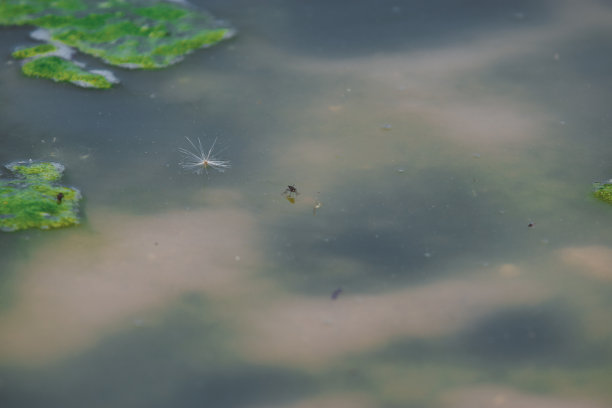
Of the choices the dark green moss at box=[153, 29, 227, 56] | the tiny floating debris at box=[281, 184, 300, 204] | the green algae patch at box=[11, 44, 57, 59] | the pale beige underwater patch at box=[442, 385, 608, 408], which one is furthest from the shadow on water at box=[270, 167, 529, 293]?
the green algae patch at box=[11, 44, 57, 59]

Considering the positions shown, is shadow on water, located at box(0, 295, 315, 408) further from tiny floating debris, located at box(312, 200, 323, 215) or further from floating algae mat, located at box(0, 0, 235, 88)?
floating algae mat, located at box(0, 0, 235, 88)

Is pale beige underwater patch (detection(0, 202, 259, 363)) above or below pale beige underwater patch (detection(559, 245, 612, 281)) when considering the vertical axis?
below

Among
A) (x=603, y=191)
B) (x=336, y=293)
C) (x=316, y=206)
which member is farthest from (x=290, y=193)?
(x=603, y=191)

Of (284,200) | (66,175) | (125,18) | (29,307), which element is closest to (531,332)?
(284,200)

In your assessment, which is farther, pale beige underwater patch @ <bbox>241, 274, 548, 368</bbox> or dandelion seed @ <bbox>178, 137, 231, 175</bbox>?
dandelion seed @ <bbox>178, 137, 231, 175</bbox>

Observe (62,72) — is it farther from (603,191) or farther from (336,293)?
(603,191)

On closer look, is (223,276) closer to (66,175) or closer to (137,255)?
(137,255)

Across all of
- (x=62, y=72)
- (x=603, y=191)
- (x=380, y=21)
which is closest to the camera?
(x=603, y=191)
